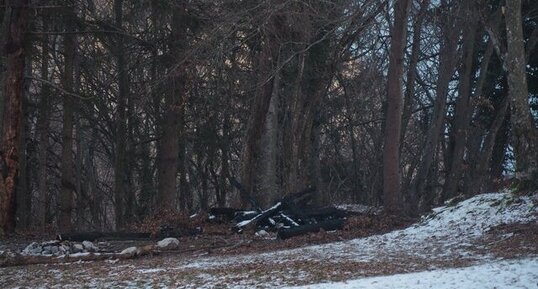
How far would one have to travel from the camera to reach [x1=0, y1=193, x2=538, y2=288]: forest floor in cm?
821

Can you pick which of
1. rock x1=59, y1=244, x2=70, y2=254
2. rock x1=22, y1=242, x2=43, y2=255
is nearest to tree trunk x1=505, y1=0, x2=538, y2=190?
rock x1=59, y1=244, x2=70, y2=254

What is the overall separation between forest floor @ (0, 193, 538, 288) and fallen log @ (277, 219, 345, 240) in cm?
26

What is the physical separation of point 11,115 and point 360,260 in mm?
9332

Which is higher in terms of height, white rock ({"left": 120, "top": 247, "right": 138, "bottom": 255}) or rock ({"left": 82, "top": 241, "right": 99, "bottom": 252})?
rock ({"left": 82, "top": 241, "right": 99, "bottom": 252})

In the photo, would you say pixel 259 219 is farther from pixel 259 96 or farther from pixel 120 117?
A: pixel 120 117

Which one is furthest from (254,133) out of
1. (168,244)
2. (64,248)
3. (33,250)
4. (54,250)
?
(33,250)

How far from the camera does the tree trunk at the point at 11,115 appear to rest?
52.2ft

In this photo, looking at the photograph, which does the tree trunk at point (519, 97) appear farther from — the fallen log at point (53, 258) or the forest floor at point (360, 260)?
the fallen log at point (53, 258)

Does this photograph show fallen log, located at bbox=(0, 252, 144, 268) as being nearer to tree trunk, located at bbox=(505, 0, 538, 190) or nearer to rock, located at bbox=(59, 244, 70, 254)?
rock, located at bbox=(59, 244, 70, 254)

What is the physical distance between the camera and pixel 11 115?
16.0 m

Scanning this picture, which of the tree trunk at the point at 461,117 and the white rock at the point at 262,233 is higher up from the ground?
the tree trunk at the point at 461,117

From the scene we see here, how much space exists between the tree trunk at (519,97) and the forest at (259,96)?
2cm

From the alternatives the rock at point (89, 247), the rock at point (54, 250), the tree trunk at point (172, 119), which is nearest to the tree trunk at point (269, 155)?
the tree trunk at point (172, 119)

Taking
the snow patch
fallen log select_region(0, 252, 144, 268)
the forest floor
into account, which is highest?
fallen log select_region(0, 252, 144, 268)
